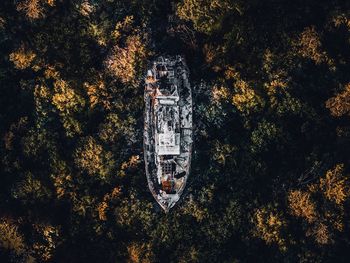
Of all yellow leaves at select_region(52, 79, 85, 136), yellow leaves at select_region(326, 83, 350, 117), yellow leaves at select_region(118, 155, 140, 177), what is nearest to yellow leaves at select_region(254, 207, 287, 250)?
yellow leaves at select_region(326, 83, 350, 117)

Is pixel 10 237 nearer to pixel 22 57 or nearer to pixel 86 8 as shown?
pixel 22 57

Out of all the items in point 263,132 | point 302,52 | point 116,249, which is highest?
point 302,52

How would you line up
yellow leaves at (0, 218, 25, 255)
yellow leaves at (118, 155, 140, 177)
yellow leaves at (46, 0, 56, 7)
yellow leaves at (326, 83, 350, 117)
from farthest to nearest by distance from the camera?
yellow leaves at (118, 155, 140, 177) < yellow leaves at (46, 0, 56, 7) < yellow leaves at (326, 83, 350, 117) < yellow leaves at (0, 218, 25, 255)

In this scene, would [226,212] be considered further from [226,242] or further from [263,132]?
[263,132]

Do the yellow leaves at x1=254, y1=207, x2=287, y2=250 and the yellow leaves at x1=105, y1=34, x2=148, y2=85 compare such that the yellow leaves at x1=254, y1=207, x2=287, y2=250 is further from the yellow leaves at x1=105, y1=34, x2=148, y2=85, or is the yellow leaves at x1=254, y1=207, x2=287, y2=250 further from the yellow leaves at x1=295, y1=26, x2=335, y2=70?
the yellow leaves at x1=105, y1=34, x2=148, y2=85

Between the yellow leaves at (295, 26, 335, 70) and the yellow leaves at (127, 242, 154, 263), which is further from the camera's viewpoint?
the yellow leaves at (295, 26, 335, 70)

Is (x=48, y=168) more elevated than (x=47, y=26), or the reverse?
(x=47, y=26)

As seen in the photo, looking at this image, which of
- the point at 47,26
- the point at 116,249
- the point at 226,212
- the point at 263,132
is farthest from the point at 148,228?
the point at 47,26
